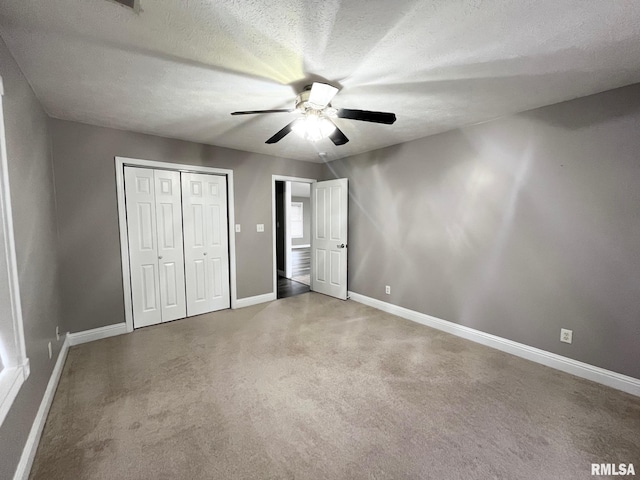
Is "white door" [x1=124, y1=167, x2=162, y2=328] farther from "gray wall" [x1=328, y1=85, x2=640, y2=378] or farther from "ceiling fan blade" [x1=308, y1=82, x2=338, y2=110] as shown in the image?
"gray wall" [x1=328, y1=85, x2=640, y2=378]

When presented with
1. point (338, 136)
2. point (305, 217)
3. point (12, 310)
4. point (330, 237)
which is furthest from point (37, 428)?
point (305, 217)

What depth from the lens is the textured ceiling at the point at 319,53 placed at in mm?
1335

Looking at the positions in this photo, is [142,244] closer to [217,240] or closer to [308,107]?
[217,240]

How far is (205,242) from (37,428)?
2412 millimetres

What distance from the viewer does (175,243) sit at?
11.6ft

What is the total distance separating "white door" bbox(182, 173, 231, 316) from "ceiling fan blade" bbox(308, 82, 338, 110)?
226cm

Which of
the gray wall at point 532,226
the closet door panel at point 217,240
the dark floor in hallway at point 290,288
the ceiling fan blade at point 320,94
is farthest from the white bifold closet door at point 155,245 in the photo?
the gray wall at point 532,226

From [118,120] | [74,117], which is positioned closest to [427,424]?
[118,120]

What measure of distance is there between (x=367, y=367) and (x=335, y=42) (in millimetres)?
2517

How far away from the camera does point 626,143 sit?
81.9 inches

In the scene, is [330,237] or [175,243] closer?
[175,243]

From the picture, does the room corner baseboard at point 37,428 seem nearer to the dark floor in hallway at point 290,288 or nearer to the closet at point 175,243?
the closet at point 175,243

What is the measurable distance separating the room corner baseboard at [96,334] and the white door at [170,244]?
0.46m

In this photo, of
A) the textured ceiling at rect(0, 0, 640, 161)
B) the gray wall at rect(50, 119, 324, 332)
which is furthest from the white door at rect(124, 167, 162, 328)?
the textured ceiling at rect(0, 0, 640, 161)
